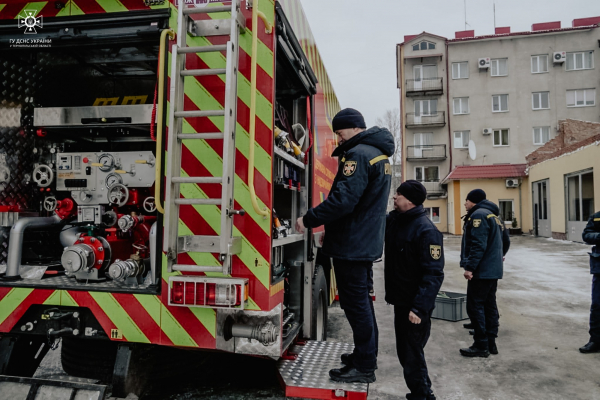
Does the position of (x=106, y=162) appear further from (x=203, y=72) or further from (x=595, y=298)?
(x=595, y=298)

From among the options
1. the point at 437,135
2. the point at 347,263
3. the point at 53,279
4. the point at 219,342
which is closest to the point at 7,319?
the point at 53,279

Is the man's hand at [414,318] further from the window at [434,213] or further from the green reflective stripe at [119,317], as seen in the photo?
the window at [434,213]

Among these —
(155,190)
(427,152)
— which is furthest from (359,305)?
(427,152)

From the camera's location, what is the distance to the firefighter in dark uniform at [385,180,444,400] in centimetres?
315

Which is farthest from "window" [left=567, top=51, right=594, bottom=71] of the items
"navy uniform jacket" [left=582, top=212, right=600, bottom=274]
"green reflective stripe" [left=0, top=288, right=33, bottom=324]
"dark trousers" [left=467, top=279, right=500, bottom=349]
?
"green reflective stripe" [left=0, top=288, right=33, bottom=324]

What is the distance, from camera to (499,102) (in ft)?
98.8

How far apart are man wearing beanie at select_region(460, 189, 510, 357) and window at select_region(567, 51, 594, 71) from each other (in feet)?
98.6

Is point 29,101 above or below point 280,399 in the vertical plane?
above

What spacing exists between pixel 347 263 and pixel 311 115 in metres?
1.69

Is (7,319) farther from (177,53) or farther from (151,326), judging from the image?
(177,53)

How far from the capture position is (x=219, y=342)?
8.05ft

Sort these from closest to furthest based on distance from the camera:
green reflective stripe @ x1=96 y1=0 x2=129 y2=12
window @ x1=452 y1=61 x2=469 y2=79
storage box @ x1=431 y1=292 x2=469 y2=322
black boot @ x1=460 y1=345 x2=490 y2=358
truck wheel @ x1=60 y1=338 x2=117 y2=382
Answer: green reflective stripe @ x1=96 y1=0 x2=129 y2=12 < truck wheel @ x1=60 y1=338 x2=117 y2=382 < black boot @ x1=460 y1=345 x2=490 y2=358 < storage box @ x1=431 y1=292 x2=469 y2=322 < window @ x1=452 y1=61 x2=469 y2=79

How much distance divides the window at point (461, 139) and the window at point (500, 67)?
4498 mm

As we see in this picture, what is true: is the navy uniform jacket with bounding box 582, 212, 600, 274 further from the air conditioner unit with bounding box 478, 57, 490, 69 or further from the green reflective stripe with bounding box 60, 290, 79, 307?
the air conditioner unit with bounding box 478, 57, 490, 69
